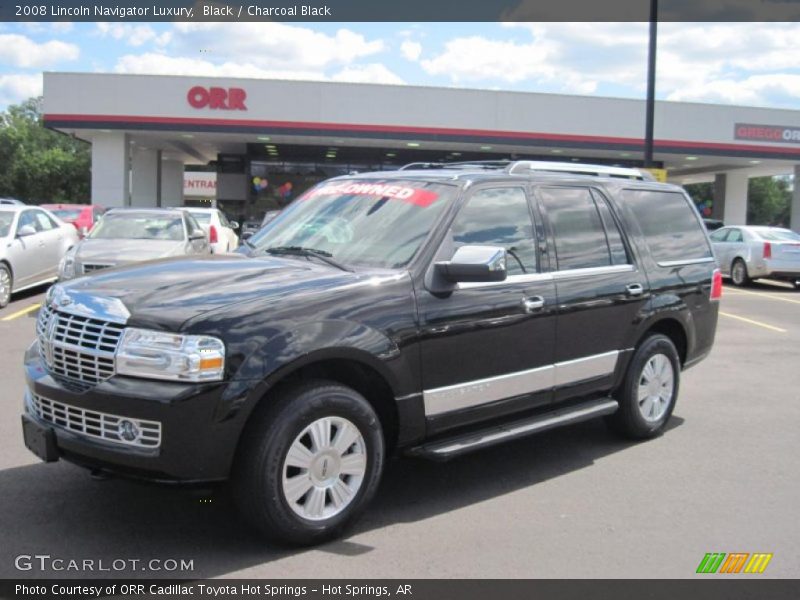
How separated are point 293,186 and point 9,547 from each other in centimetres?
3552

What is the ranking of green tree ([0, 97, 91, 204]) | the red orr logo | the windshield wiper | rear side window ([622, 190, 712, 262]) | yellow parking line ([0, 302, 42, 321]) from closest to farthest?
the windshield wiper → rear side window ([622, 190, 712, 262]) → yellow parking line ([0, 302, 42, 321]) → the red orr logo → green tree ([0, 97, 91, 204])

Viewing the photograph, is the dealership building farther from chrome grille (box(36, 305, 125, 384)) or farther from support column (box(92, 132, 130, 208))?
chrome grille (box(36, 305, 125, 384))

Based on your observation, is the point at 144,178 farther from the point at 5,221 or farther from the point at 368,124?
the point at 5,221

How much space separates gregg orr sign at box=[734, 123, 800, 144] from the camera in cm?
3366

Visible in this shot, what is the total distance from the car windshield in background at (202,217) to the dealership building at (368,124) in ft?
49.0

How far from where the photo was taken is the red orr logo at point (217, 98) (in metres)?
29.5

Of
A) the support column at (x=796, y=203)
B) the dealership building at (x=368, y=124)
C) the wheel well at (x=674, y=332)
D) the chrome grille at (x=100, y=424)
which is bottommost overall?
the chrome grille at (x=100, y=424)

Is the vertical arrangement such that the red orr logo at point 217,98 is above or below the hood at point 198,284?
above

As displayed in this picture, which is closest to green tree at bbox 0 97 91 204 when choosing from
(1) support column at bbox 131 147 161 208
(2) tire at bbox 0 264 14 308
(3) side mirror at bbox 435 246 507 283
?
(1) support column at bbox 131 147 161 208

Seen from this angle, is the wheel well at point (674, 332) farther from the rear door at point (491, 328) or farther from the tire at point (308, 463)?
the tire at point (308, 463)

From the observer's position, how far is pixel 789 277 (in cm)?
1817

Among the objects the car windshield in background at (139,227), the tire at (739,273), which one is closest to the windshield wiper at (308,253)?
the car windshield in background at (139,227)

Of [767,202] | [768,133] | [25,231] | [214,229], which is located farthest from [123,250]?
[767,202]

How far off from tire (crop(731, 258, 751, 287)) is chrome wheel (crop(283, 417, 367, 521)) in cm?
1721
